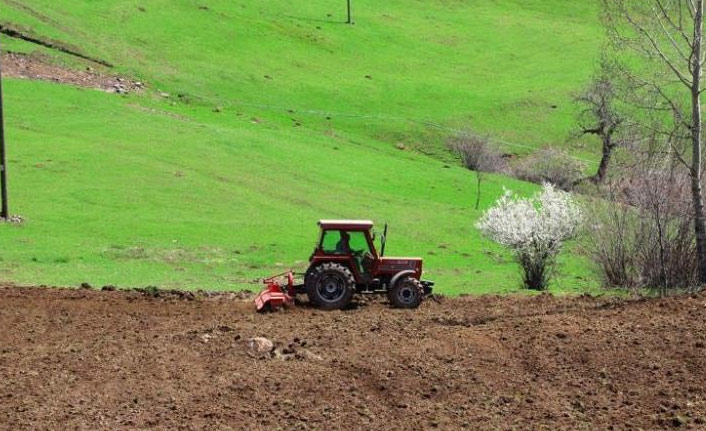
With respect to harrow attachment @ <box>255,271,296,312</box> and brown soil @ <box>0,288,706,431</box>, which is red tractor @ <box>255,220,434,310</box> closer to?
harrow attachment @ <box>255,271,296,312</box>

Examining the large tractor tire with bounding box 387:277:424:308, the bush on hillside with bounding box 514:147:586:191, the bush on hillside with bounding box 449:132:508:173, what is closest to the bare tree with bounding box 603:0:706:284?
the large tractor tire with bounding box 387:277:424:308

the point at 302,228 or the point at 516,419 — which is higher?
the point at 302,228

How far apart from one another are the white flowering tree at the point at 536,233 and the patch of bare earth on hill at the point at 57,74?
119 feet

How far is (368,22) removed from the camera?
103m

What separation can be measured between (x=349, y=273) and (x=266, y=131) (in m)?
40.4

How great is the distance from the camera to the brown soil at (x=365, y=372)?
16.5 meters

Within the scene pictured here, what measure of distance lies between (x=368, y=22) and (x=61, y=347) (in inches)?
3417

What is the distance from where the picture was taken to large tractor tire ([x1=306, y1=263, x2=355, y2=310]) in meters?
23.8

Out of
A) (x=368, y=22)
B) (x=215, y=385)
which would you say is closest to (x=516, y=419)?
(x=215, y=385)

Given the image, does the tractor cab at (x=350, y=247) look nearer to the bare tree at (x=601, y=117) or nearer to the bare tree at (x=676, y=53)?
the bare tree at (x=676, y=53)

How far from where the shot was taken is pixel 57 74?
64.9 m

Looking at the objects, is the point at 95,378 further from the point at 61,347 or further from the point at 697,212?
the point at 697,212

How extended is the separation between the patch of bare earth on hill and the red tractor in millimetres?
43561

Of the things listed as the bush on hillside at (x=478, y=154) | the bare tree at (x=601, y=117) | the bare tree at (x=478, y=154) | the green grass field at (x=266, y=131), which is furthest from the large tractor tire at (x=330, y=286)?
the bush on hillside at (x=478, y=154)
